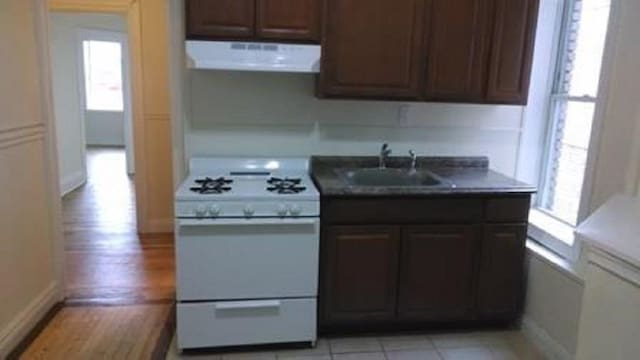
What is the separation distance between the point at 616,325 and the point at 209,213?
1710mm

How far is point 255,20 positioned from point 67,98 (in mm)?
4209

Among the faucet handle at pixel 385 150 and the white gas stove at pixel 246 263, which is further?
the faucet handle at pixel 385 150

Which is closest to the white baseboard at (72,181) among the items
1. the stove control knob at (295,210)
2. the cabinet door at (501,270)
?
the stove control knob at (295,210)

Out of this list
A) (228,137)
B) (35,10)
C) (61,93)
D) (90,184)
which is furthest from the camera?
(90,184)

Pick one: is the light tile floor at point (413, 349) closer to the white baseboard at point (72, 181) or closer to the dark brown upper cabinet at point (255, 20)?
the dark brown upper cabinet at point (255, 20)

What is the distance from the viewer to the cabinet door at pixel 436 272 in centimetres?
263

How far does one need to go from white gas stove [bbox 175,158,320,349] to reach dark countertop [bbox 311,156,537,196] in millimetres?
191

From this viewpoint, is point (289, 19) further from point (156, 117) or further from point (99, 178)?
point (99, 178)

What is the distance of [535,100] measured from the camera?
3.07 meters

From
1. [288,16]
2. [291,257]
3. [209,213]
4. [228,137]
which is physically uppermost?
[288,16]

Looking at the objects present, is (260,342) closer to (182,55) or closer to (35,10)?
(182,55)

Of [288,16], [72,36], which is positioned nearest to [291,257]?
[288,16]

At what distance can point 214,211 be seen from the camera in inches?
92.7

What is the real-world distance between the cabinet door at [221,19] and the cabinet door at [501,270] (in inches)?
66.8
